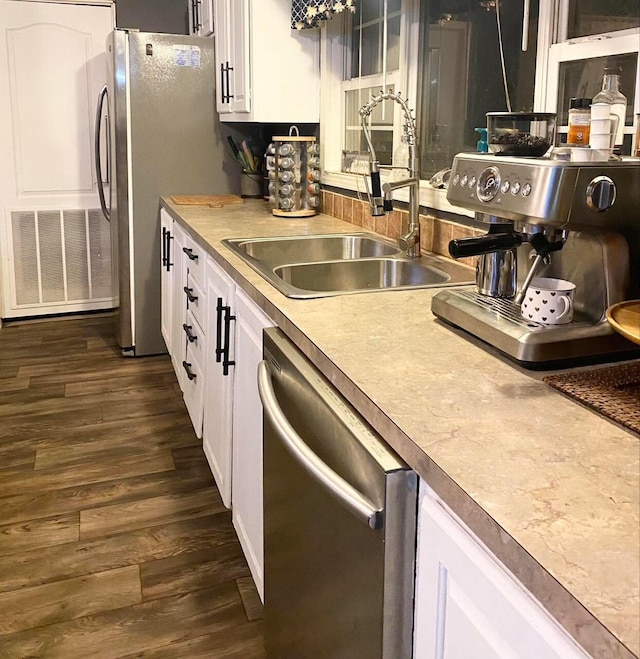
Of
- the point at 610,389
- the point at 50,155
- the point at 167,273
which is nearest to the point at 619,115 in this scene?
the point at 610,389

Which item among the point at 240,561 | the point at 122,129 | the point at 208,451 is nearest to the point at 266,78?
the point at 122,129

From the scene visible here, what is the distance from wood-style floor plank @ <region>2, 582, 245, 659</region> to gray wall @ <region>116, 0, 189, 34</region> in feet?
12.3

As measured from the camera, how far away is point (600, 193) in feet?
3.32

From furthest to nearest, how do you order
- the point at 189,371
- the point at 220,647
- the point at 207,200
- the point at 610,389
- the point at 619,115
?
1. the point at 207,200
2. the point at 189,371
3. the point at 220,647
4. the point at 619,115
5. the point at 610,389

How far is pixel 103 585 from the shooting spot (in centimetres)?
198

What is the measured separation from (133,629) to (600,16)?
1.79m

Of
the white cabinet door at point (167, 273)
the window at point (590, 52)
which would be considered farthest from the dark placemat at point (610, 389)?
the white cabinet door at point (167, 273)

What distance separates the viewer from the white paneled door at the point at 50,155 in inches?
168

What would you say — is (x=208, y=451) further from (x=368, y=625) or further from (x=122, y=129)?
(x=122, y=129)

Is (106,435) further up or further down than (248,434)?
further down

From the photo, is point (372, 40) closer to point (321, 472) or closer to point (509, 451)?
point (321, 472)

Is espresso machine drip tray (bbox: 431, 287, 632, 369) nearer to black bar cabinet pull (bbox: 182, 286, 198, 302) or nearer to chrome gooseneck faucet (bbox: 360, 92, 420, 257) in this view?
chrome gooseneck faucet (bbox: 360, 92, 420, 257)

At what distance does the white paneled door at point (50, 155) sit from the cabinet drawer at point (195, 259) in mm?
1666

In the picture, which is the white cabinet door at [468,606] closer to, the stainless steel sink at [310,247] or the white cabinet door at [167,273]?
the stainless steel sink at [310,247]
